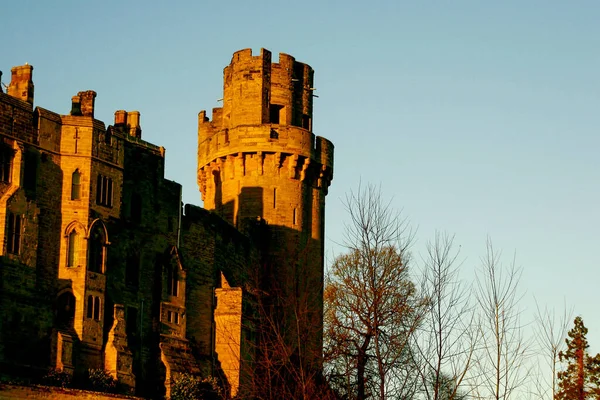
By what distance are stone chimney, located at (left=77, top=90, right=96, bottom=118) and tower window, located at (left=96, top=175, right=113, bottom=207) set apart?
124 inches

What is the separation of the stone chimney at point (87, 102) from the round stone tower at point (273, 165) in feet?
50.3

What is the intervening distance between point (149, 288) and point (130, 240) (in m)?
2.51

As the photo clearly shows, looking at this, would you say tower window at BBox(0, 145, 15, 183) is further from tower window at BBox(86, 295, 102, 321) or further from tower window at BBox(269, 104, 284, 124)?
tower window at BBox(269, 104, 284, 124)

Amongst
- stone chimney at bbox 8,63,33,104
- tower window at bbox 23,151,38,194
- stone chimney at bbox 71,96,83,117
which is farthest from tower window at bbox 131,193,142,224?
stone chimney at bbox 8,63,33,104

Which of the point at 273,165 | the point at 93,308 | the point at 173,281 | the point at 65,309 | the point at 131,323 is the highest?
the point at 273,165

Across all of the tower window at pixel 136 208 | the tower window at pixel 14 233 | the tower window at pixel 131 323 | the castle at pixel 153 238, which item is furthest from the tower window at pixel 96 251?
the tower window at pixel 136 208

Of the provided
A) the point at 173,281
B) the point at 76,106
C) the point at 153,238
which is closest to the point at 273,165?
the point at 173,281

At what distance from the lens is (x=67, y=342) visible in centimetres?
4631

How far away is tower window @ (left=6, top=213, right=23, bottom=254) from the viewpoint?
45.4 m

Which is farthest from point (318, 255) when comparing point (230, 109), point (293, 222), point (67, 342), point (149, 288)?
point (67, 342)

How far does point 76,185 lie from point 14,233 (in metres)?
4.12

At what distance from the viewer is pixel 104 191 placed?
163 ft

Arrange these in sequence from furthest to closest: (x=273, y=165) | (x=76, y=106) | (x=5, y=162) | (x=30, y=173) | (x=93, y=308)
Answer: (x=273, y=165) → (x=76, y=106) → (x=93, y=308) → (x=30, y=173) → (x=5, y=162)

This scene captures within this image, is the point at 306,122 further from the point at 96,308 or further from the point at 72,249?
the point at 96,308
